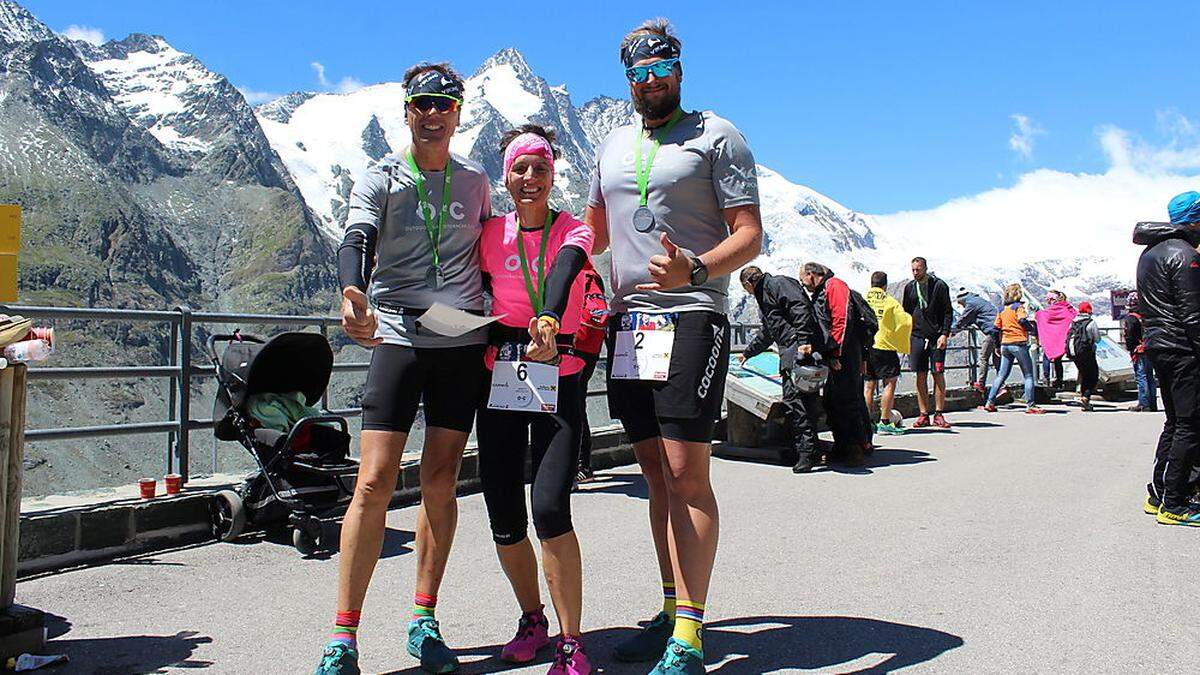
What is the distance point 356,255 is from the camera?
3.64m

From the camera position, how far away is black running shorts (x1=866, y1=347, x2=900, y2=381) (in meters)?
12.2

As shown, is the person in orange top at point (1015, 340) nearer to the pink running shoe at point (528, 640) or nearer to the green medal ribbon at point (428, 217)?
the pink running shoe at point (528, 640)

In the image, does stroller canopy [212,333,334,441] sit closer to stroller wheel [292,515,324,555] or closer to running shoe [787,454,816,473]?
stroller wheel [292,515,324,555]

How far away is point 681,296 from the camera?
364 cm

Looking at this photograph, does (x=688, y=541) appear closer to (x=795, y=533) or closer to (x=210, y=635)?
(x=210, y=635)

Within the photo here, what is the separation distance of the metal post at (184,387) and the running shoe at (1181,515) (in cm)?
656

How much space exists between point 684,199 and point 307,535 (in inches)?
134

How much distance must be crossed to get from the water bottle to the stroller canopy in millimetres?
2478

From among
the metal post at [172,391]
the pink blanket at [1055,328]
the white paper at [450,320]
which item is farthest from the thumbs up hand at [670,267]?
the pink blanket at [1055,328]

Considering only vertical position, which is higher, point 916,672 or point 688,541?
point 688,541

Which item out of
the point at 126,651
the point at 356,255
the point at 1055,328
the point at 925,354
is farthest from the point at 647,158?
the point at 1055,328

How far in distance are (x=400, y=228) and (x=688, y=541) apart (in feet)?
5.34

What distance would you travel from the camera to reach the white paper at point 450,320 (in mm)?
3576

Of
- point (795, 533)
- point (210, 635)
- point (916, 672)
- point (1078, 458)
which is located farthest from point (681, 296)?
point (1078, 458)
